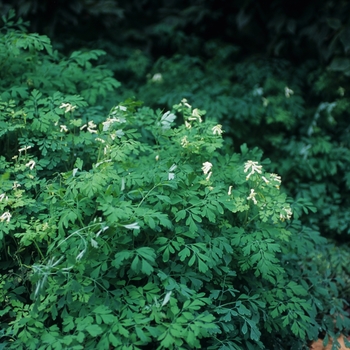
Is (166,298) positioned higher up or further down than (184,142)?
further down

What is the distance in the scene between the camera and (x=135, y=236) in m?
2.90

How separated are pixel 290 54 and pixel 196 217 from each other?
13.3ft

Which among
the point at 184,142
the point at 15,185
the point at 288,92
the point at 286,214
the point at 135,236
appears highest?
the point at 184,142

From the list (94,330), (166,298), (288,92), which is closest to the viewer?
(94,330)

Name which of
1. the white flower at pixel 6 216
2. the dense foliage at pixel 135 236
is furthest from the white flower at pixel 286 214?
the white flower at pixel 6 216

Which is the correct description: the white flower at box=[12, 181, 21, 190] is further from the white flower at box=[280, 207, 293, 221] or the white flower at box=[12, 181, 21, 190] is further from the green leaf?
the white flower at box=[280, 207, 293, 221]

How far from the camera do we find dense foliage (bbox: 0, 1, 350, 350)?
258cm

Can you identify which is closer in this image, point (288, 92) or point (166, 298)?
point (166, 298)

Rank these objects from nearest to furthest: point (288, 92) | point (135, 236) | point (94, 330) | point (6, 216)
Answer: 1. point (94, 330)
2. point (6, 216)
3. point (135, 236)
4. point (288, 92)

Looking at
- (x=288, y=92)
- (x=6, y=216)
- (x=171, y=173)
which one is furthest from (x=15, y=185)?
(x=288, y=92)

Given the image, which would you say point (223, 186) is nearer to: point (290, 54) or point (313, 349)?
point (313, 349)

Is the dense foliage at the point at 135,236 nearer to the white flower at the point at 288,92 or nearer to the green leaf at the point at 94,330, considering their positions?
the green leaf at the point at 94,330

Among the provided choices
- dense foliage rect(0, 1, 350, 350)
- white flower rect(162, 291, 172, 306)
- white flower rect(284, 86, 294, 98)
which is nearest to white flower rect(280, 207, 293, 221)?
dense foliage rect(0, 1, 350, 350)

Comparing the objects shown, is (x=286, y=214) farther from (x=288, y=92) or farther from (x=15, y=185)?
(x=288, y=92)
